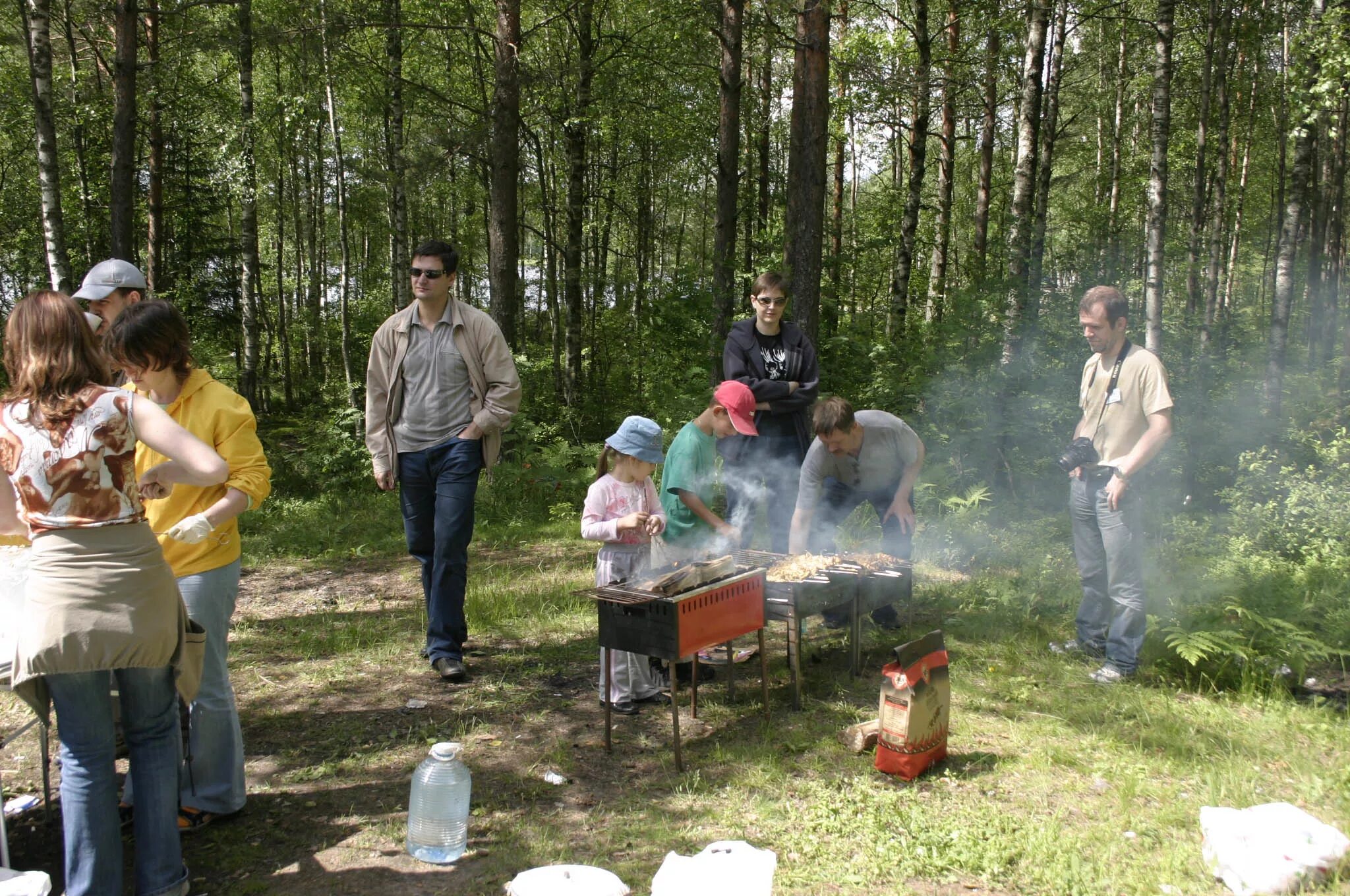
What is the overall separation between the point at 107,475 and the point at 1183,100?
86.9ft

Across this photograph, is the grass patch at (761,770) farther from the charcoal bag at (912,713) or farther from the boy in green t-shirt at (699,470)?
the boy in green t-shirt at (699,470)

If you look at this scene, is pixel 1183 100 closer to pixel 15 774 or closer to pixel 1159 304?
pixel 1159 304

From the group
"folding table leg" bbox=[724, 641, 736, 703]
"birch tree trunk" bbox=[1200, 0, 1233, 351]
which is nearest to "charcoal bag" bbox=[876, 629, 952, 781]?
"folding table leg" bbox=[724, 641, 736, 703]

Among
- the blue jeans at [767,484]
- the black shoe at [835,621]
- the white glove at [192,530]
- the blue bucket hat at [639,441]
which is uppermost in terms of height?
the blue bucket hat at [639,441]

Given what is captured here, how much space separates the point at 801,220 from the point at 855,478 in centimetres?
481

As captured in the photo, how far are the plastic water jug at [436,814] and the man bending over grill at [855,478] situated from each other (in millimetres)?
2659

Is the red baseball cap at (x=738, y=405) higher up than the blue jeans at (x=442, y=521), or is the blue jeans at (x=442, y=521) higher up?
the red baseball cap at (x=738, y=405)

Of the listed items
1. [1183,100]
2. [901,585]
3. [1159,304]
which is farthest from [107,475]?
[1183,100]

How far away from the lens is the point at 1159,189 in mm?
9961

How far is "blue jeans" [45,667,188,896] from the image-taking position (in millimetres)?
2643

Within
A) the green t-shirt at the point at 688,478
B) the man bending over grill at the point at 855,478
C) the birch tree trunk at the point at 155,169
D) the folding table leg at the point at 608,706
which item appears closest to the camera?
the folding table leg at the point at 608,706

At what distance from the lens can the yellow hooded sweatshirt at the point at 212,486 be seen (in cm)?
321

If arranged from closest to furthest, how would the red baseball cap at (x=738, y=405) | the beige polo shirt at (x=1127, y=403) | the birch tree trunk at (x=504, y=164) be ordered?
the beige polo shirt at (x=1127, y=403) < the red baseball cap at (x=738, y=405) < the birch tree trunk at (x=504, y=164)

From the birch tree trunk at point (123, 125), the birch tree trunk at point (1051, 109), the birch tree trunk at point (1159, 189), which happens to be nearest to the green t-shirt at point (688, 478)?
the birch tree trunk at point (1159, 189)
